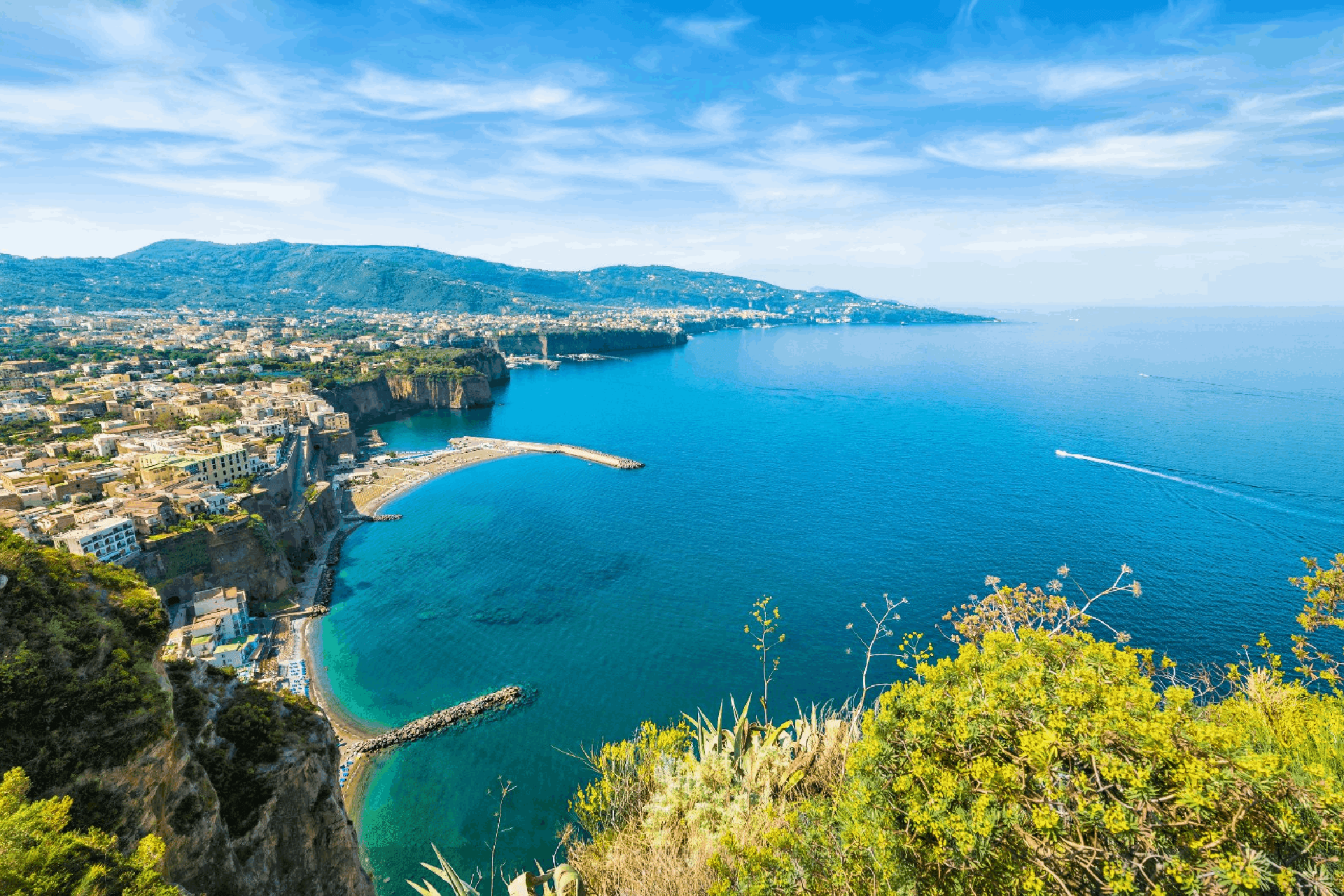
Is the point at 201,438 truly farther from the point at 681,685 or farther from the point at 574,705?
the point at 681,685

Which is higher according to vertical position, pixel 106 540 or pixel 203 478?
pixel 106 540

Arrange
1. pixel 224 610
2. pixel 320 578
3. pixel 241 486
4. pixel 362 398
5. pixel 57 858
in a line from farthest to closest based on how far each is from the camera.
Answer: pixel 362 398, pixel 320 578, pixel 241 486, pixel 224 610, pixel 57 858

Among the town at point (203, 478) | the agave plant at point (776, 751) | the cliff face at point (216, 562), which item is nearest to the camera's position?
the agave plant at point (776, 751)

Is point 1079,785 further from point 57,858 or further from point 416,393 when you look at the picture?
point 416,393

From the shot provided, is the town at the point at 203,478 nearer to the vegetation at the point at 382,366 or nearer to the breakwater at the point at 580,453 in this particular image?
the vegetation at the point at 382,366

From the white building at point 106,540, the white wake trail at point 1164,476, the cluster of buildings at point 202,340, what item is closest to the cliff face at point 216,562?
the white building at point 106,540

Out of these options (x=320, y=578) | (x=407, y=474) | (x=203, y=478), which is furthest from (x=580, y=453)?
(x=203, y=478)
